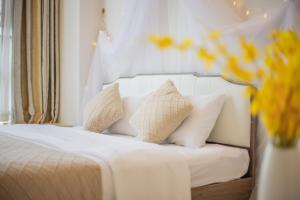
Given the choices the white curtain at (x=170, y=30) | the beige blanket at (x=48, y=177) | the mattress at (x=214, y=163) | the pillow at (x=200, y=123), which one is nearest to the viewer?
the beige blanket at (x=48, y=177)

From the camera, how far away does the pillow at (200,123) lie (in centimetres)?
244

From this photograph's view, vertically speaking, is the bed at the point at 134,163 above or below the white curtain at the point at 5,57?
below

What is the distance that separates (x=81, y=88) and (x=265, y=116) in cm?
342

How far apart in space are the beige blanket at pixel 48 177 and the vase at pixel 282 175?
3.15 feet

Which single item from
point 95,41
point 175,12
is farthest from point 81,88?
point 175,12

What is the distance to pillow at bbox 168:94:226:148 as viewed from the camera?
2.44 m

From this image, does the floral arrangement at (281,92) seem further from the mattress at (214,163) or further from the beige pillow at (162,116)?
the beige pillow at (162,116)

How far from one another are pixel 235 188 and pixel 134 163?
2.45ft

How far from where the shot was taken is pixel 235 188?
2.29 metres

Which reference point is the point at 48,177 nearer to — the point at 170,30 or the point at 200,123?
the point at 200,123

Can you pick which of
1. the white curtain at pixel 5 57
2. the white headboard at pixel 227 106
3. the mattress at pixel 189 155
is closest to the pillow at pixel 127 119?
the white headboard at pixel 227 106

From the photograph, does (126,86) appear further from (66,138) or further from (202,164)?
(202,164)

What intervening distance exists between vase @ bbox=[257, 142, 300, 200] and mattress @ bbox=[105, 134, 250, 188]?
3.75 feet

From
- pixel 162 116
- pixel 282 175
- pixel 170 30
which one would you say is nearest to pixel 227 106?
pixel 162 116
